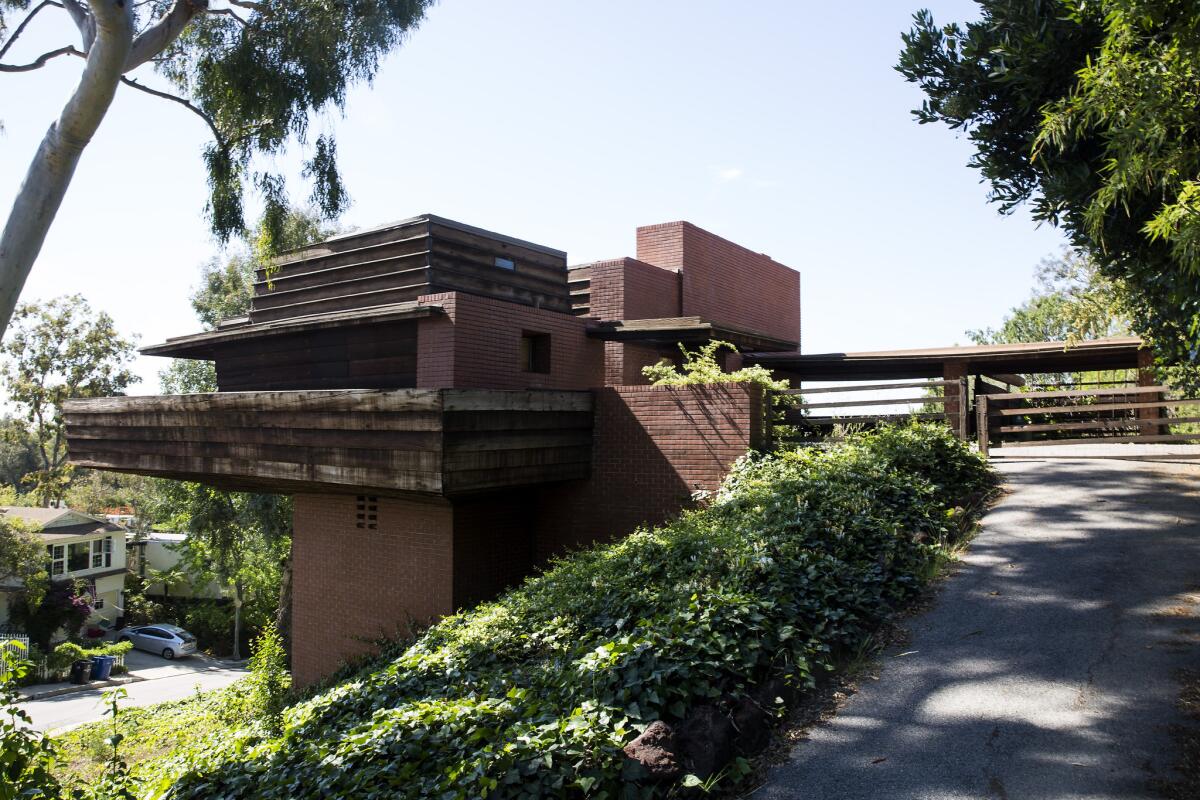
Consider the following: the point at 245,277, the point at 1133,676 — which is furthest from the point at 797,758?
the point at 245,277

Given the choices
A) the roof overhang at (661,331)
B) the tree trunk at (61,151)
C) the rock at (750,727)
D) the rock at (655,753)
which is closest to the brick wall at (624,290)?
the roof overhang at (661,331)

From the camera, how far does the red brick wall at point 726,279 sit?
758 inches

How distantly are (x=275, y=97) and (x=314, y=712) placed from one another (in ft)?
34.3

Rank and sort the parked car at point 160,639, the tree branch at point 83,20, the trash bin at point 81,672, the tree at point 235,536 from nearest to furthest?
1. the tree branch at point 83,20
2. the tree at point 235,536
3. the trash bin at point 81,672
4. the parked car at point 160,639

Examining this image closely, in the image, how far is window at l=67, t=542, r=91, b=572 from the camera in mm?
38344

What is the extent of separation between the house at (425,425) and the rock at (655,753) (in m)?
5.36

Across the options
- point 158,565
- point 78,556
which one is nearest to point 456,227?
point 78,556

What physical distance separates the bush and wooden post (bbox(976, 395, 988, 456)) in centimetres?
402

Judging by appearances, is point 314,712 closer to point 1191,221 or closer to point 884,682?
point 884,682

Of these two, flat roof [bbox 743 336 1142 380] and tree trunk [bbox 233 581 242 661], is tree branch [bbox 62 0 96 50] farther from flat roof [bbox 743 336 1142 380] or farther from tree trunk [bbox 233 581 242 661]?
tree trunk [bbox 233 581 242 661]

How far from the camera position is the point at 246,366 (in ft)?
51.9

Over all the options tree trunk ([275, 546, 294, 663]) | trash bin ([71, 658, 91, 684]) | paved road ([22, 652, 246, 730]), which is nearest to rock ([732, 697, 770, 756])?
tree trunk ([275, 546, 294, 663])

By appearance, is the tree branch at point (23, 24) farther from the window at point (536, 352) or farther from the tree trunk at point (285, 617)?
the tree trunk at point (285, 617)

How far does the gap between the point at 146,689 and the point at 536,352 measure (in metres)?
23.5
